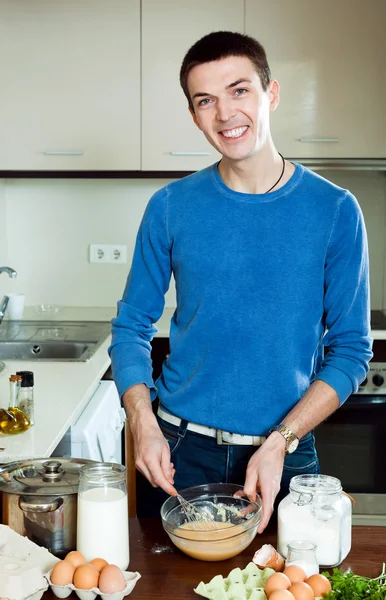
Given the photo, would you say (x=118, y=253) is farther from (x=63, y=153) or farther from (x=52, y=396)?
(x=52, y=396)

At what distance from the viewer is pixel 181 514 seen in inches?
49.3

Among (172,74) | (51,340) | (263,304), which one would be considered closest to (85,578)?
(263,304)

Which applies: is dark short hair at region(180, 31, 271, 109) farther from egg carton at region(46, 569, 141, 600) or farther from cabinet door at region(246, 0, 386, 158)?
cabinet door at region(246, 0, 386, 158)

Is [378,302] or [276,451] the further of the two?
[378,302]

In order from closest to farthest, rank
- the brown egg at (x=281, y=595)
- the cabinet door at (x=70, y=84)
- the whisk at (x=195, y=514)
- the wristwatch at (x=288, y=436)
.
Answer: the brown egg at (x=281, y=595) < the whisk at (x=195, y=514) < the wristwatch at (x=288, y=436) < the cabinet door at (x=70, y=84)

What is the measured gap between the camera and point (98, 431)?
226 centimetres

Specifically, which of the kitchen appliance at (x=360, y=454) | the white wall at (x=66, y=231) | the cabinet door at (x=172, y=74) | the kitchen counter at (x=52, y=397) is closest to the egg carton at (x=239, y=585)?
the kitchen counter at (x=52, y=397)

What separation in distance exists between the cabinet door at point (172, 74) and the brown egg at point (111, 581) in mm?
2241

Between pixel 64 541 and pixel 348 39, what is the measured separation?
2.42 metres

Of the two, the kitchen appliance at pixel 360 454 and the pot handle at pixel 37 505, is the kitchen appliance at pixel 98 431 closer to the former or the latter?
the kitchen appliance at pixel 360 454

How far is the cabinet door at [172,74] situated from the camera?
3014 millimetres

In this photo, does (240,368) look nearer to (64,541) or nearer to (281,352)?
(281,352)

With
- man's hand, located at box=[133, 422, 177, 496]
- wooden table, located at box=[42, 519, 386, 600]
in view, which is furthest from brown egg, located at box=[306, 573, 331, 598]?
man's hand, located at box=[133, 422, 177, 496]

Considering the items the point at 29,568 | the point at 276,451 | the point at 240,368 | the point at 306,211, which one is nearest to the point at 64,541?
the point at 29,568
